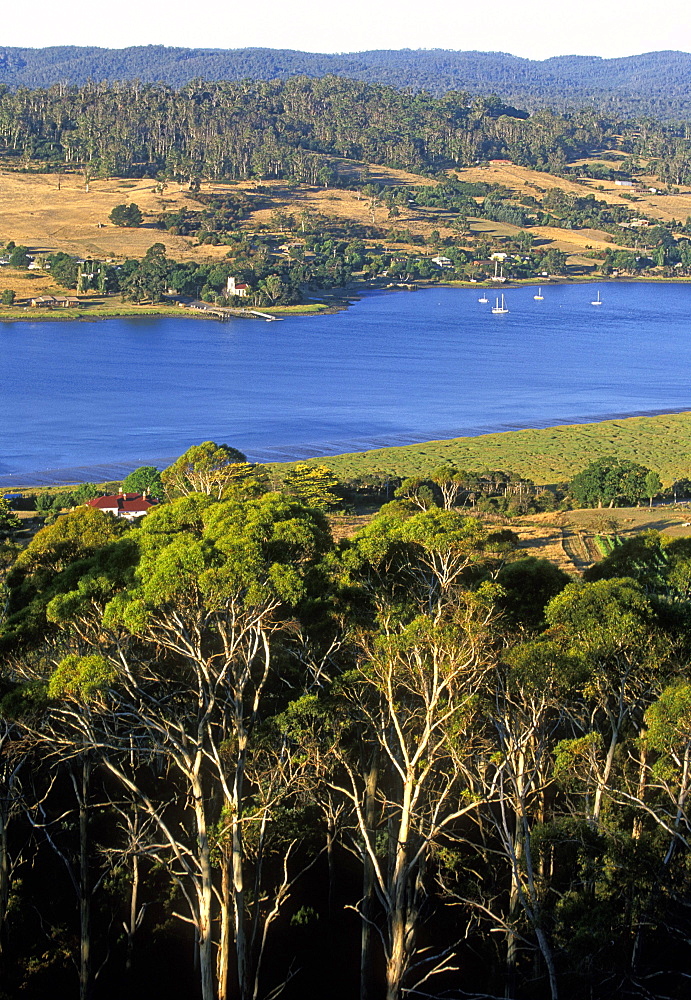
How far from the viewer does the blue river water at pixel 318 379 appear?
41594mm

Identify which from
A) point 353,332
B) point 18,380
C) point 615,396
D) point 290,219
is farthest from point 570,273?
point 18,380

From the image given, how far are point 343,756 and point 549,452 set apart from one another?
95.3ft

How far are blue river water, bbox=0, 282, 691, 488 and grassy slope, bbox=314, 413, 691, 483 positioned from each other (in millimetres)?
1972

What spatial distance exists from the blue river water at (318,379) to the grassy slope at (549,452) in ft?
6.47

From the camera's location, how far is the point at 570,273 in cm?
9556

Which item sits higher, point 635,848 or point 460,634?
point 460,634

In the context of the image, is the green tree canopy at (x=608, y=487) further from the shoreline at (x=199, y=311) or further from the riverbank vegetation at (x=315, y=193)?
the riverbank vegetation at (x=315, y=193)

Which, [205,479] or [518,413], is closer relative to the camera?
[205,479]

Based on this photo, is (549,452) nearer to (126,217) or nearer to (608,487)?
(608,487)

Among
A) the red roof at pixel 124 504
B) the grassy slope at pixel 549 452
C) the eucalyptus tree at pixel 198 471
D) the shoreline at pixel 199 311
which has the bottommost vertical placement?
the shoreline at pixel 199 311

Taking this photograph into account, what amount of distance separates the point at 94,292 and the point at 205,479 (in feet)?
191

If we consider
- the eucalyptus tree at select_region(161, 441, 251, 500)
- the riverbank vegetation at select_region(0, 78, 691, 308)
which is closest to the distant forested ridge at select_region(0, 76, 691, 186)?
the riverbank vegetation at select_region(0, 78, 691, 308)

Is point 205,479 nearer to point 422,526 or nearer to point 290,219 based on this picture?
point 422,526

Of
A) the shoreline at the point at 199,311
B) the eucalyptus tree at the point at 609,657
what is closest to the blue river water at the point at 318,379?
the shoreline at the point at 199,311
